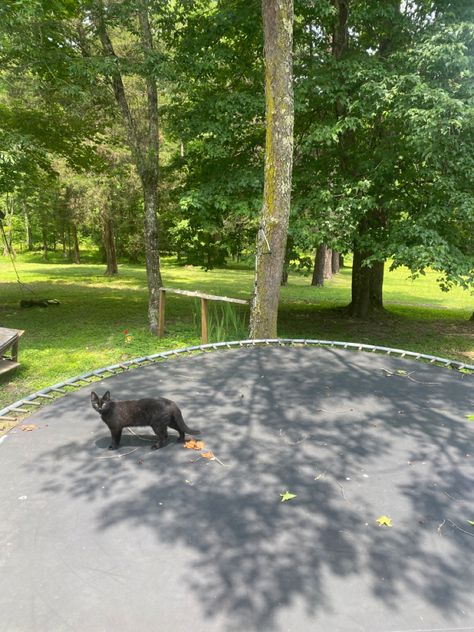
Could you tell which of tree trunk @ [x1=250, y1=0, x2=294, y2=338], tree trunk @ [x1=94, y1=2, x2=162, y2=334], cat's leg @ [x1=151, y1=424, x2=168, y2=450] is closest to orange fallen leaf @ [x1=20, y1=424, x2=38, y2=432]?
cat's leg @ [x1=151, y1=424, x2=168, y2=450]

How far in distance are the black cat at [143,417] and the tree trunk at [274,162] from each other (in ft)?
11.8

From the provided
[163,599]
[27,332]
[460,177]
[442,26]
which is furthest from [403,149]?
[27,332]

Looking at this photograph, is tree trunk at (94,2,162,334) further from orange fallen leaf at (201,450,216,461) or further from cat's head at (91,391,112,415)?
orange fallen leaf at (201,450,216,461)

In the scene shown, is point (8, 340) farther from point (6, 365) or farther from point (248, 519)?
point (248, 519)

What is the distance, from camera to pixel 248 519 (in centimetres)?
246

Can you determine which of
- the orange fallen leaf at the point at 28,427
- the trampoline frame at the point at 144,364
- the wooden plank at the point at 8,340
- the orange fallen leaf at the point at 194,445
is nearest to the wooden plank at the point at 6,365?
the wooden plank at the point at 8,340

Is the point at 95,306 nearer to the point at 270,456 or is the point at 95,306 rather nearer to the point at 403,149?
the point at 403,149

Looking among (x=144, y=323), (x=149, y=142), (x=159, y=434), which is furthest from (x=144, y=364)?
(x=144, y=323)

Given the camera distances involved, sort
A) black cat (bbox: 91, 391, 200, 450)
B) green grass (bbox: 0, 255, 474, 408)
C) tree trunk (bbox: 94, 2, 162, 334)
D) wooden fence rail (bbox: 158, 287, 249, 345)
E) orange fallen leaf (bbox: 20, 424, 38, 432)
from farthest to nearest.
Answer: tree trunk (bbox: 94, 2, 162, 334)
green grass (bbox: 0, 255, 474, 408)
wooden fence rail (bbox: 158, 287, 249, 345)
orange fallen leaf (bbox: 20, 424, 38, 432)
black cat (bbox: 91, 391, 200, 450)

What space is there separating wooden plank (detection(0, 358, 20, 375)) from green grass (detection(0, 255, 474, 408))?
0.18m

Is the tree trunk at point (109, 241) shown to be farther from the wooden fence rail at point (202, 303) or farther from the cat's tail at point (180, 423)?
the cat's tail at point (180, 423)

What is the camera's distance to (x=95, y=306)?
1255cm

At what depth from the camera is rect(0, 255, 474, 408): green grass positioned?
7.26 metres

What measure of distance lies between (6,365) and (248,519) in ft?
16.1
